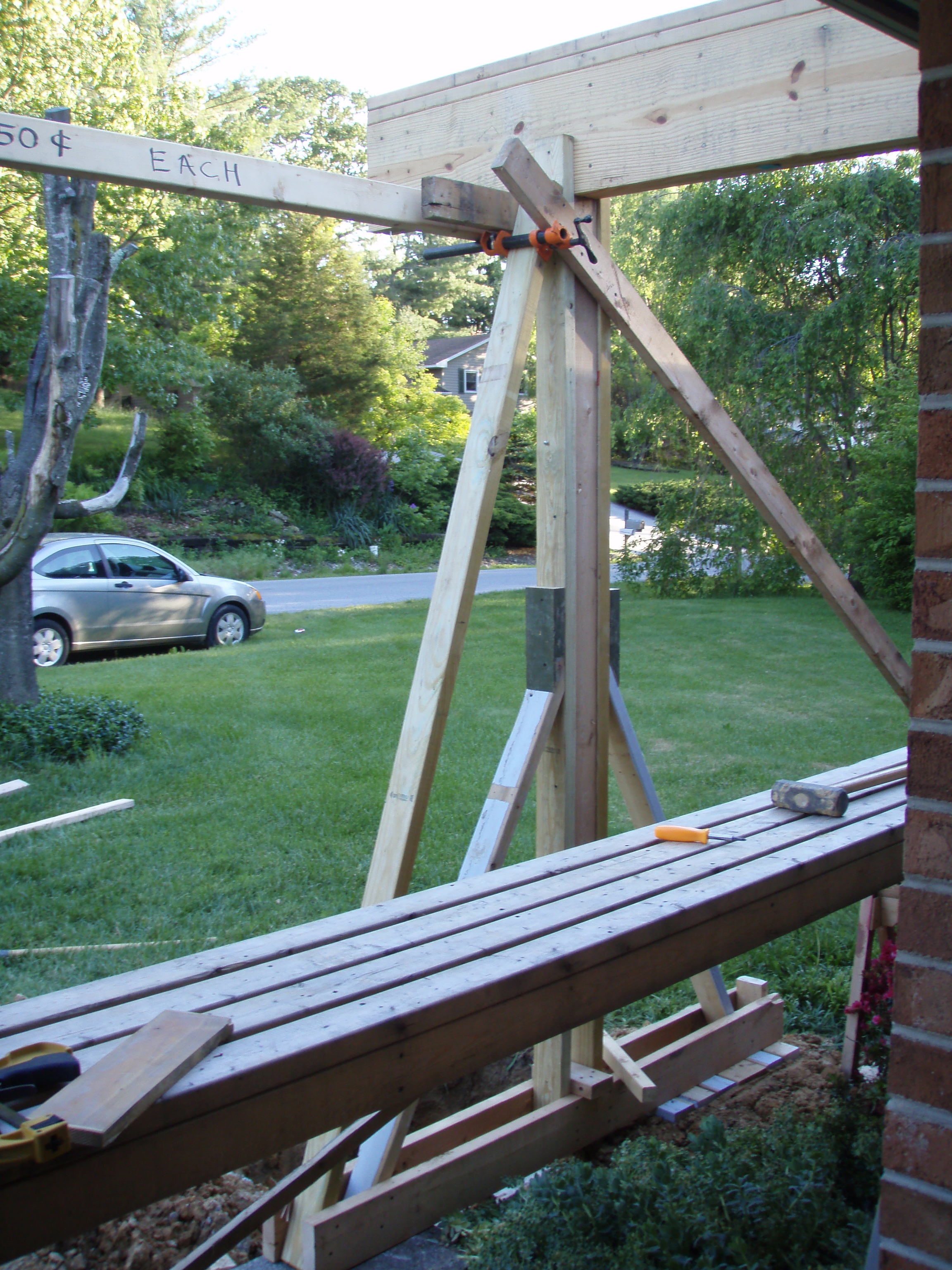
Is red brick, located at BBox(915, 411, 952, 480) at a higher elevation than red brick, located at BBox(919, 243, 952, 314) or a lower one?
lower

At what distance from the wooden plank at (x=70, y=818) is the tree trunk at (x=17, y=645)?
181 centimetres

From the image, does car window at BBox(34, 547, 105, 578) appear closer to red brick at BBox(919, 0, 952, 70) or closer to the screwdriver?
the screwdriver

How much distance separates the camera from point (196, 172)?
2543 mm

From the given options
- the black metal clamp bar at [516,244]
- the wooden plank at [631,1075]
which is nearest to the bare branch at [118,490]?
the black metal clamp bar at [516,244]

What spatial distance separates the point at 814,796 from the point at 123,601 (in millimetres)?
10385

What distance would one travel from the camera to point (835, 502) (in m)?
15.6

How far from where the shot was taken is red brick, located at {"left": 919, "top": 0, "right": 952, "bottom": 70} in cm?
155

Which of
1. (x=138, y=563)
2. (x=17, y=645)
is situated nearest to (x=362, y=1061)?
(x=17, y=645)

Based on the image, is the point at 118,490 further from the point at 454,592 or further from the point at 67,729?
the point at 454,592

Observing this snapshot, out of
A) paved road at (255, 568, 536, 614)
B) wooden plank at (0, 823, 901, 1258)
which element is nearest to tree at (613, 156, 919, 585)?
paved road at (255, 568, 536, 614)

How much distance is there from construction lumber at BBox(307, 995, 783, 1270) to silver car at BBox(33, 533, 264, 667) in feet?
31.6

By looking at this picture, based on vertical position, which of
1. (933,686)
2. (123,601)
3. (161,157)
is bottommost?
(123,601)

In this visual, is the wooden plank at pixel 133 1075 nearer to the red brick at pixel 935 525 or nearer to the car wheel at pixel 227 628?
the red brick at pixel 935 525

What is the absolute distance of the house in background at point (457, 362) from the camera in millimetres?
45281
